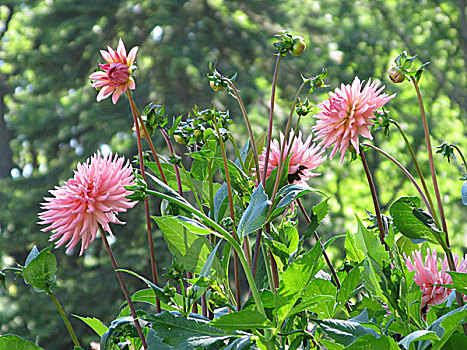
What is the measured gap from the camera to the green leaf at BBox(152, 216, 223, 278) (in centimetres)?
28

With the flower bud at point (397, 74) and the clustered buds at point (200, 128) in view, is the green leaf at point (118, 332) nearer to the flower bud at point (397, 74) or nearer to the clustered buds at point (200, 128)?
the clustered buds at point (200, 128)

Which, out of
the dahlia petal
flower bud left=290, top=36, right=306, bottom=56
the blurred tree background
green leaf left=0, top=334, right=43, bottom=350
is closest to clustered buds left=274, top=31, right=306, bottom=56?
flower bud left=290, top=36, right=306, bottom=56

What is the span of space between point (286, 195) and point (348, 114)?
94mm

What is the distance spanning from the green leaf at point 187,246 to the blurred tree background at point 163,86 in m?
3.67

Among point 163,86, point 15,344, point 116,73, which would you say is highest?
point 116,73

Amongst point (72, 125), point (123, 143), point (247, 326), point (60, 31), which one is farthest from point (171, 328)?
point (60, 31)

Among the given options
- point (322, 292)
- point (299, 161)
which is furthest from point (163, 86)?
point (322, 292)

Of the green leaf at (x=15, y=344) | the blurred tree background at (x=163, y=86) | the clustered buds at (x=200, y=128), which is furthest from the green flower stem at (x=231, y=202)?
the blurred tree background at (x=163, y=86)

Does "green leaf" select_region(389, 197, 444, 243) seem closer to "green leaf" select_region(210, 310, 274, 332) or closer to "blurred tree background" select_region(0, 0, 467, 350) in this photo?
"green leaf" select_region(210, 310, 274, 332)

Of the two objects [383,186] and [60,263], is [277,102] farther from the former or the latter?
[60,263]

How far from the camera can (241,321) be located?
0.23 metres

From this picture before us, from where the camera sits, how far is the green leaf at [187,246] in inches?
11.1

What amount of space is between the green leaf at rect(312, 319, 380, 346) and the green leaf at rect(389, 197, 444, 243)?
95 millimetres

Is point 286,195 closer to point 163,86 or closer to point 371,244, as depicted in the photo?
point 371,244
